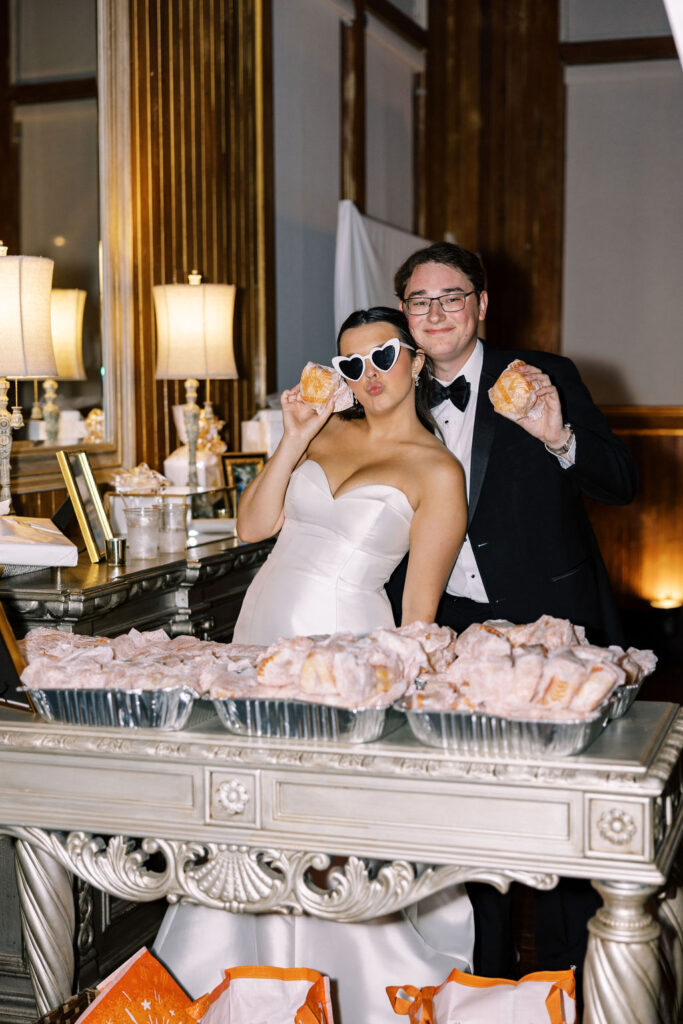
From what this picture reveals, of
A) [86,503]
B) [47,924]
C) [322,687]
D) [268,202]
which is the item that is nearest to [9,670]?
[47,924]

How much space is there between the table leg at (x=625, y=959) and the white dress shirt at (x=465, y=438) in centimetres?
129

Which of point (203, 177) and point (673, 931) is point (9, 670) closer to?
point (673, 931)

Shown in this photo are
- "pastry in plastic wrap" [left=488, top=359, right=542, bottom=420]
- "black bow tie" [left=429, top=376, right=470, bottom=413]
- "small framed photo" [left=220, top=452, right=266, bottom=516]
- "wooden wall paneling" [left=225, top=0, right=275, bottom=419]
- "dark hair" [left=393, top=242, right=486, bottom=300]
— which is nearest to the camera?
"pastry in plastic wrap" [left=488, top=359, right=542, bottom=420]

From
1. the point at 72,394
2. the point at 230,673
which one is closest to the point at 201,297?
the point at 72,394

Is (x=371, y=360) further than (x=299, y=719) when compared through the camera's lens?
Yes

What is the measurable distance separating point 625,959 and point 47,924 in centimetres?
91

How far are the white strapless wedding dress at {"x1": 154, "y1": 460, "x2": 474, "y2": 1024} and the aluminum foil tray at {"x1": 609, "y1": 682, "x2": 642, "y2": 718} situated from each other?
2.73 ft

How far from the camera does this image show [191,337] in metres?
3.76

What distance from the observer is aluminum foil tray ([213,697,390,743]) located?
1.48m

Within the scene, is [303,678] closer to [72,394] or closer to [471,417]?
[471,417]

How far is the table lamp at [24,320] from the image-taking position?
2.77m

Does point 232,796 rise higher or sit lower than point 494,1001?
higher

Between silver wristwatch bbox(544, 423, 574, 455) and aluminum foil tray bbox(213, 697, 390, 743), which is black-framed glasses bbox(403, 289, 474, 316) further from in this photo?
aluminum foil tray bbox(213, 697, 390, 743)

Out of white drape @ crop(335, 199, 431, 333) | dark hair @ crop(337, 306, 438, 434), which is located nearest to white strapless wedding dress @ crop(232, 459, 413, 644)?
dark hair @ crop(337, 306, 438, 434)
